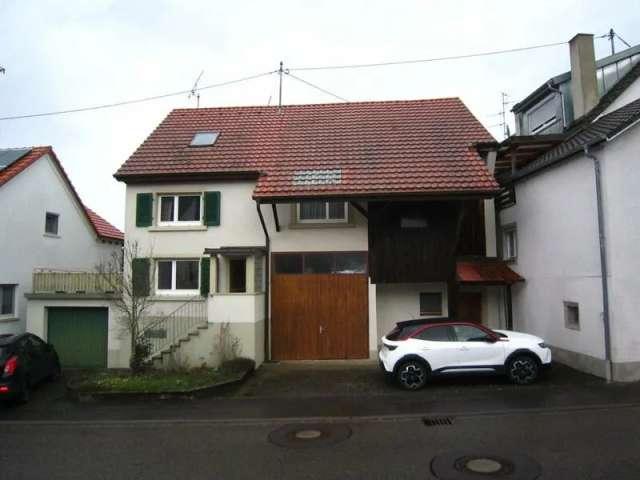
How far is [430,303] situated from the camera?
625 inches

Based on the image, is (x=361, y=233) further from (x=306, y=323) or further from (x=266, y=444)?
(x=266, y=444)

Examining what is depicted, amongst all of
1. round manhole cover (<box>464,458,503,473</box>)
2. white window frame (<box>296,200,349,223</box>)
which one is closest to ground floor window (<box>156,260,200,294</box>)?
white window frame (<box>296,200,349,223</box>)

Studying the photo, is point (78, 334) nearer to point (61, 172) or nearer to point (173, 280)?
point (173, 280)

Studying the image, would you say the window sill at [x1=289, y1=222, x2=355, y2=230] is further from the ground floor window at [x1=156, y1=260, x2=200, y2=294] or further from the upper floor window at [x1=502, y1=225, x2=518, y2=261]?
the upper floor window at [x1=502, y1=225, x2=518, y2=261]

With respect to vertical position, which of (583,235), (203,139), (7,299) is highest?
(203,139)

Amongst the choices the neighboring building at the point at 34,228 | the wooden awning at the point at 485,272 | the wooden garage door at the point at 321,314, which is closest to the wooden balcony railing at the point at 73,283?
the neighboring building at the point at 34,228

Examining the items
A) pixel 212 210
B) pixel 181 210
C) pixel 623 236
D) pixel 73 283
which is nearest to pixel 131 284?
pixel 181 210

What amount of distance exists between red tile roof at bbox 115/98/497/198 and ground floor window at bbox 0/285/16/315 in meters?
5.85

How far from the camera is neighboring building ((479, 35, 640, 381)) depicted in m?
11.1

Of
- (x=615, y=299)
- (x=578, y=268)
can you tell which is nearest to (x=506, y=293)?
(x=578, y=268)

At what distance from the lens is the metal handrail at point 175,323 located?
1505 cm

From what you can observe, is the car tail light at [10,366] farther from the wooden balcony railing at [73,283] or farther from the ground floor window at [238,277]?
the ground floor window at [238,277]

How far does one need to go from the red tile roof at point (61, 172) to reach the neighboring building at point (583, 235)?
1663 cm

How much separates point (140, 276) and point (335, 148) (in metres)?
7.67
